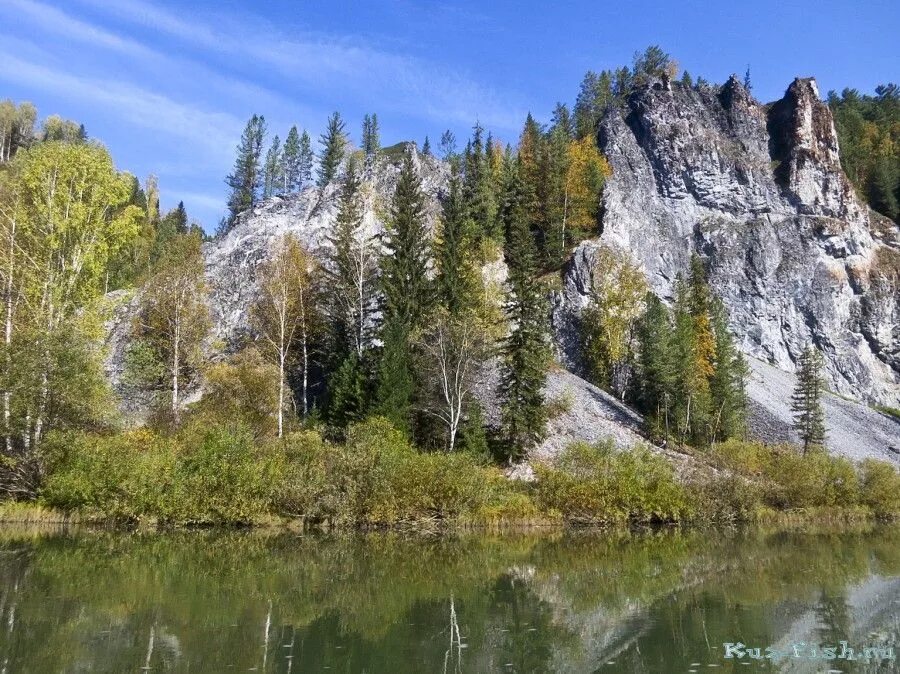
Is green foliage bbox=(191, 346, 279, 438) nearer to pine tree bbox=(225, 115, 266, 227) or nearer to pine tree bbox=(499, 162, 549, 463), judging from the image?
pine tree bbox=(499, 162, 549, 463)

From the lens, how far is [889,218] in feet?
276

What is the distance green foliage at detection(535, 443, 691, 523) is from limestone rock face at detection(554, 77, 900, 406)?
2938cm

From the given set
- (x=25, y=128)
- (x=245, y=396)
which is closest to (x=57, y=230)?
(x=245, y=396)

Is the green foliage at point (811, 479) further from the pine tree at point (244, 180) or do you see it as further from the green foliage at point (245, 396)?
the pine tree at point (244, 180)

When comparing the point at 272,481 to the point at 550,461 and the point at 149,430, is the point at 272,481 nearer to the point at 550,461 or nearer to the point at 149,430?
the point at 149,430

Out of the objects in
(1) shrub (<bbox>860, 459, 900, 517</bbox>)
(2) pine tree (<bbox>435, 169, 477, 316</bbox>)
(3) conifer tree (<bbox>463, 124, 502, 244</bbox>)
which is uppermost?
(3) conifer tree (<bbox>463, 124, 502, 244</bbox>)

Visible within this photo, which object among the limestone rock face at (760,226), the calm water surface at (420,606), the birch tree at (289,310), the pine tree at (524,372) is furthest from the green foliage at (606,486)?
the limestone rock face at (760,226)

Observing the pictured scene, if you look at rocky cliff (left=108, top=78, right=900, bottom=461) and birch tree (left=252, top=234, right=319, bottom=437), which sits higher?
rocky cliff (left=108, top=78, right=900, bottom=461)

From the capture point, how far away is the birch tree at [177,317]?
39.5m

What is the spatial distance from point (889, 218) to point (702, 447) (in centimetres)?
5854

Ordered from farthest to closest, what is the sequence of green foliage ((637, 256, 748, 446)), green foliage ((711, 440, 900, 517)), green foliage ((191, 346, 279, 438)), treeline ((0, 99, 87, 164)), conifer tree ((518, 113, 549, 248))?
treeline ((0, 99, 87, 164)), conifer tree ((518, 113, 549, 248)), green foliage ((637, 256, 748, 446)), green foliage ((191, 346, 279, 438)), green foliage ((711, 440, 900, 517))

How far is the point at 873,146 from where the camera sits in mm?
98000

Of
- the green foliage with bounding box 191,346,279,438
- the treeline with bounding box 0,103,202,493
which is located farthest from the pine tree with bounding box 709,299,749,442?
the treeline with bounding box 0,103,202,493

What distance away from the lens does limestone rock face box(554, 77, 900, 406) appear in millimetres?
69250
